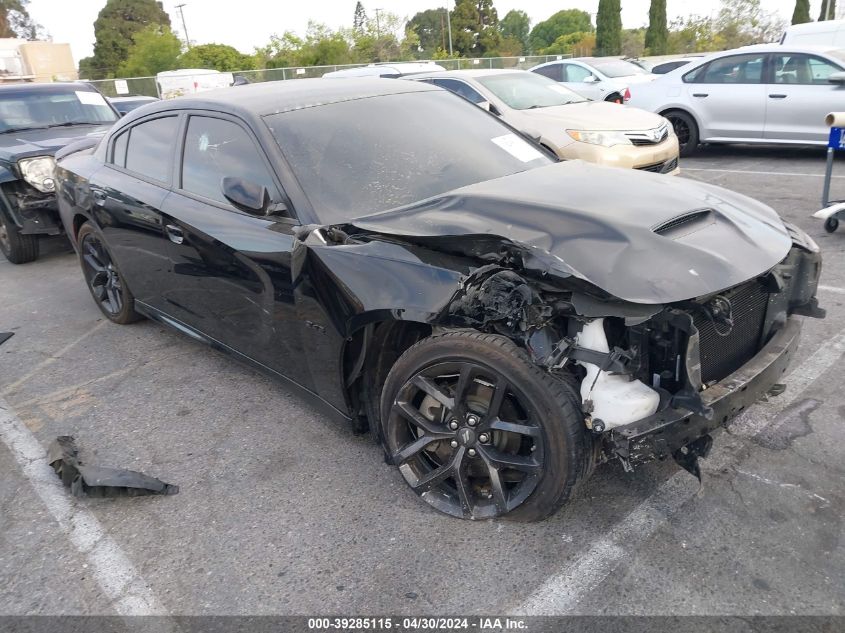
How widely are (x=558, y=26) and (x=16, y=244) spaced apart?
10640 cm

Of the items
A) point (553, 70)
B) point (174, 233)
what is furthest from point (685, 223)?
point (553, 70)

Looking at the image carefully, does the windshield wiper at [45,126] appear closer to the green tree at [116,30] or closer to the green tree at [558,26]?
the green tree at [116,30]

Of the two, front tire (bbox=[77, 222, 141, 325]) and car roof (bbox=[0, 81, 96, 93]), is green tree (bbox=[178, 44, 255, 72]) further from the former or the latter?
front tire (bbox=[77, 222, 141, 325])

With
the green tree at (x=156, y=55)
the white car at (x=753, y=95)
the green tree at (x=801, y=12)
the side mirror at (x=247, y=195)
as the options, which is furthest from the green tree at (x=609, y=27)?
the side mirror at (x=247, y=195)

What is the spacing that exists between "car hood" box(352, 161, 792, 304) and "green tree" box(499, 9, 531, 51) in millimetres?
111639

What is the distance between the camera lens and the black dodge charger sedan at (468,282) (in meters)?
2.34

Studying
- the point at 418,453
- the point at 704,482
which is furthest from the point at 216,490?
the point at 704,482

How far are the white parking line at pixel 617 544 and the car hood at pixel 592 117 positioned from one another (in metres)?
4.99

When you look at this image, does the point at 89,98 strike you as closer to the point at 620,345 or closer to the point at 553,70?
the point at 620,345

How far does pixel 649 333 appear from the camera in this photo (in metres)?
2.33

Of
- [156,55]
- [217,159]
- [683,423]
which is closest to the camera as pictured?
[683,423]

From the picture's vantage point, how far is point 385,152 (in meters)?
3.36

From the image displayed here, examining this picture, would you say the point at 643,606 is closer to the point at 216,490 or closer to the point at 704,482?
the point at 704,482

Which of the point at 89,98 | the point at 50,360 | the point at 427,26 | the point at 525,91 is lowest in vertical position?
the point at 50,360
